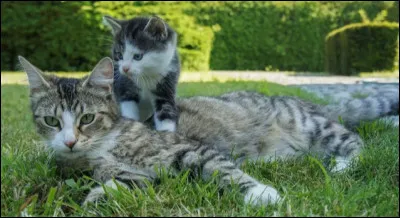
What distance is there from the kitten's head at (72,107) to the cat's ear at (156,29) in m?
1.48

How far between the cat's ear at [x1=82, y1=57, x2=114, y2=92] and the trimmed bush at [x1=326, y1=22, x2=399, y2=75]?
1459 centimetres

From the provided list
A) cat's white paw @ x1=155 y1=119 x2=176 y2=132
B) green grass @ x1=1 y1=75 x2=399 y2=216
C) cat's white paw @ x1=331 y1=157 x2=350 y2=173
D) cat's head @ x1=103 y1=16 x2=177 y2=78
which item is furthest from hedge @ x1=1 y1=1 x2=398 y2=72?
green grass @ x1=1 y1=75 x2=399 y2=216

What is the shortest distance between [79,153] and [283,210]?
1363 millimetres

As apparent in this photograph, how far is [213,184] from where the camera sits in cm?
268

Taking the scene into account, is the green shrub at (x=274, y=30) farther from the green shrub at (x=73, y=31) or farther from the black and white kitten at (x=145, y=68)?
the black and white kitten at (x=145, y=68)

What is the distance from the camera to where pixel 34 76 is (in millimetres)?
3086

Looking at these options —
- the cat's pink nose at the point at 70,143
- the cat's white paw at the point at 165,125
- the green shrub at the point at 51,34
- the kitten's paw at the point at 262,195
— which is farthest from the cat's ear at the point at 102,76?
the green shrub at the point at 51,34

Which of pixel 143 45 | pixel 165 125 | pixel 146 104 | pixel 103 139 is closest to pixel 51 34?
pixel 143 45

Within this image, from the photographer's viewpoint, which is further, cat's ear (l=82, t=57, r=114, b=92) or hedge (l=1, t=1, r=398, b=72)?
hedge (l=1, t=1, r=398, b=72)

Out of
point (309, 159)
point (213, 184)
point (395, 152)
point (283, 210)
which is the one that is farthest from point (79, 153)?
point (395, 152)

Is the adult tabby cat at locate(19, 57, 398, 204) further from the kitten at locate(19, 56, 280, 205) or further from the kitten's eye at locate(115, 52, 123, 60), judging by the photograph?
the kitten's eye at locate(115, 52, 123, 60)

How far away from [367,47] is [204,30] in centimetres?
587

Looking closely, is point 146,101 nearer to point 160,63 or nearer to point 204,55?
point 160,63

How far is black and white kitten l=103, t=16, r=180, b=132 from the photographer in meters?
4.20
